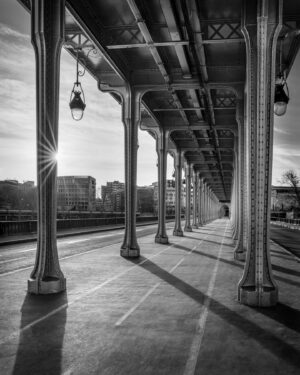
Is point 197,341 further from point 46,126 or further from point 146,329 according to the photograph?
point 46,126

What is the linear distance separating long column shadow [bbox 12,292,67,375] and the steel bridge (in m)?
1.24

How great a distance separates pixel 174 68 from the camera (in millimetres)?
16953

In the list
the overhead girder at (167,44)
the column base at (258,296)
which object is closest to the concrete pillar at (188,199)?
the overhead girder at (167,44)

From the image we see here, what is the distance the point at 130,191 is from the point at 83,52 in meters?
5.88

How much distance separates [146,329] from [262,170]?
4036mm

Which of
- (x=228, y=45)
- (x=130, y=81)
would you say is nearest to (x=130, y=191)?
(x=130, y=81)

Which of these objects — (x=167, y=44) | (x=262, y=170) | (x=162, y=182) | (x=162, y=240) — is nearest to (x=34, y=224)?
(x=162, y=240)

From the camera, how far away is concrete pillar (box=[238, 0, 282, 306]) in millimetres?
8367

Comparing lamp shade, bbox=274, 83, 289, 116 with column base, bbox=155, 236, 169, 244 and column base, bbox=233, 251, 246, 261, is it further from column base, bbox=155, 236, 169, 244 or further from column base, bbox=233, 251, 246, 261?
column base, bbox=155, 236, 169, 244

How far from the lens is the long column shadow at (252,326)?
5.47 m

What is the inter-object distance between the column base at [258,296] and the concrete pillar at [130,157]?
907 centimetres

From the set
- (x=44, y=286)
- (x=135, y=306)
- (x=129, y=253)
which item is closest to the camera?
(x=135, y=306)

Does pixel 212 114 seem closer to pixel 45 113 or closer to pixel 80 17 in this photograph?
pixel 80 17

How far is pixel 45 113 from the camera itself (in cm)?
960
